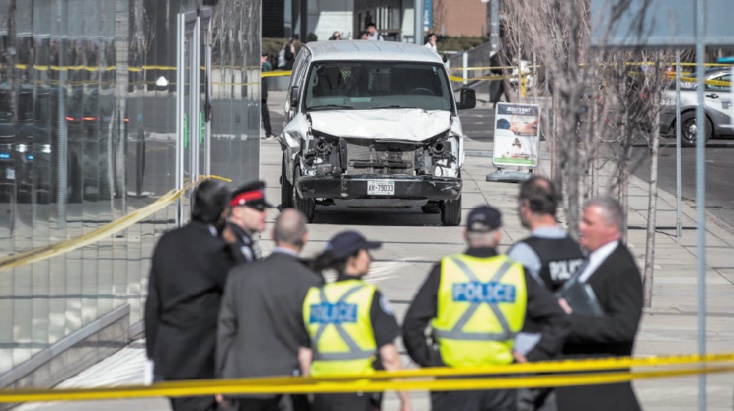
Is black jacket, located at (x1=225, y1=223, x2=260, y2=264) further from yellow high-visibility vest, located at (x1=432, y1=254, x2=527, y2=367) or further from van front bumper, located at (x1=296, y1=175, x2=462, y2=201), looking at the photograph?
van front bumper, located at (x1=296, y1=175, x2=462, y2=201)

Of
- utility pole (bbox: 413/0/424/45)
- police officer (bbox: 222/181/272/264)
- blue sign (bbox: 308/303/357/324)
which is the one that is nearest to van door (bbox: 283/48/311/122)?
utility pole (bbox: 413/0/424/45)

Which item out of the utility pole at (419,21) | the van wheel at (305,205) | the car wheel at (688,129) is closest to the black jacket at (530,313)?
the van wheel at (305,205)

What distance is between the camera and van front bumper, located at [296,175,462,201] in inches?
666

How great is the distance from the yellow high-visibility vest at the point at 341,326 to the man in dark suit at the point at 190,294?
0.73m

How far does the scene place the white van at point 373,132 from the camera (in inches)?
666

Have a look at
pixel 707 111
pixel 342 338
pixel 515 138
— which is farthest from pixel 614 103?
pixel 707 111

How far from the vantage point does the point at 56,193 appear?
355 inches

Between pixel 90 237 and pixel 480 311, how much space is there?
4200mm

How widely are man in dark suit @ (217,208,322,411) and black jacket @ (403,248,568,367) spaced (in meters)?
0.45

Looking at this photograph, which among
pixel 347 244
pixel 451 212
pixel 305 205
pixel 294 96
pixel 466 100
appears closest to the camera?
pixel 347 244

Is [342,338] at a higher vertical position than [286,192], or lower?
lower

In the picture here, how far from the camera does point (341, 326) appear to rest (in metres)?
5.86

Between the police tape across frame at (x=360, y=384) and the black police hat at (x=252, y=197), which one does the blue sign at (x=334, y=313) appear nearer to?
the police tape across frame at (x=360, y=384)

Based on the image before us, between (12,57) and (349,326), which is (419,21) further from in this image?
(349,326)
